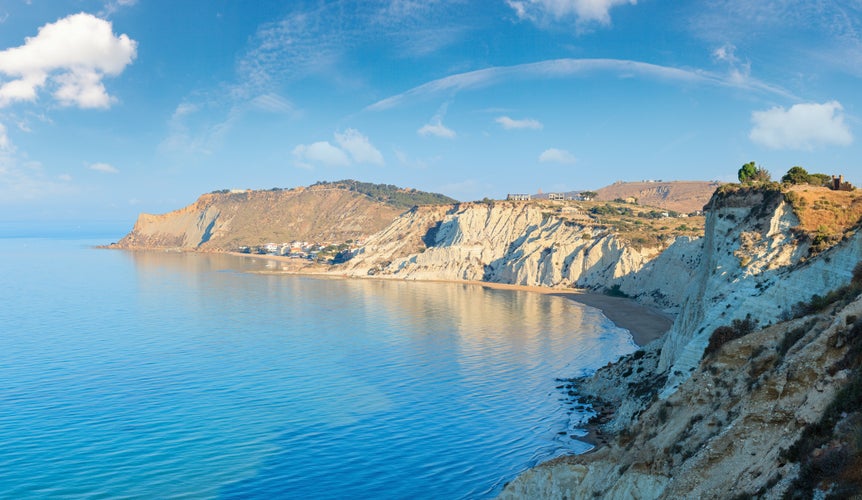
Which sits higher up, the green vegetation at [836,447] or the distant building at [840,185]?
the distant building at [840,185]

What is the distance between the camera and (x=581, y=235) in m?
112

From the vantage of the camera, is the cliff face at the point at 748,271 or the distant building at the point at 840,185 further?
the distant building at the point at 840,185

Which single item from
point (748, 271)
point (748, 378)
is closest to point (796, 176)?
point (748, 271)

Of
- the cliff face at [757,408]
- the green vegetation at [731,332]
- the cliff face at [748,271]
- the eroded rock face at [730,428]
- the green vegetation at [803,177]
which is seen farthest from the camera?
the green vegetation at [803,177]

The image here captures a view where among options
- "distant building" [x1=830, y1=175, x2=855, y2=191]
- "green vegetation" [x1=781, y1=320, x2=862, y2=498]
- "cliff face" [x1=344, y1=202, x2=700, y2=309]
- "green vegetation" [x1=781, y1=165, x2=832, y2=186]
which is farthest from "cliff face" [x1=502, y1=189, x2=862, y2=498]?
"cliff face" [x1=344, y1=202, x2=700, y2=309]

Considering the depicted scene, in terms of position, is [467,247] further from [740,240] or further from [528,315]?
[740,240]

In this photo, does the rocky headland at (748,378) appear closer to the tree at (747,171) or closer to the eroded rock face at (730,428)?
the eroded rock face at (730,428)

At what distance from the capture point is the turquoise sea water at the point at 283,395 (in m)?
28.4

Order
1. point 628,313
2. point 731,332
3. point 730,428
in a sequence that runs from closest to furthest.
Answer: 1. point 730,428
2. point 731,332
3. point 628,313

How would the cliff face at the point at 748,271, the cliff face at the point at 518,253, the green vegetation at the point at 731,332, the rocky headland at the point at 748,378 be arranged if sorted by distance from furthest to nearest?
the cliff face at the point at 518,253 → the cliff face at the point at 748,271 → the green vegetation at the point at 731,332 → the rocky headland at the point at 748,378

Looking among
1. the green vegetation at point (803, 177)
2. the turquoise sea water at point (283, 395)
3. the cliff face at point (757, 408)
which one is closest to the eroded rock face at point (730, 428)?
the cliff face at point (757, 408)

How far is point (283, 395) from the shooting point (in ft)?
137

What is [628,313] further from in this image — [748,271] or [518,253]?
[748,271]

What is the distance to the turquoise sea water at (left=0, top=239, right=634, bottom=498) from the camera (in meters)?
28.4
